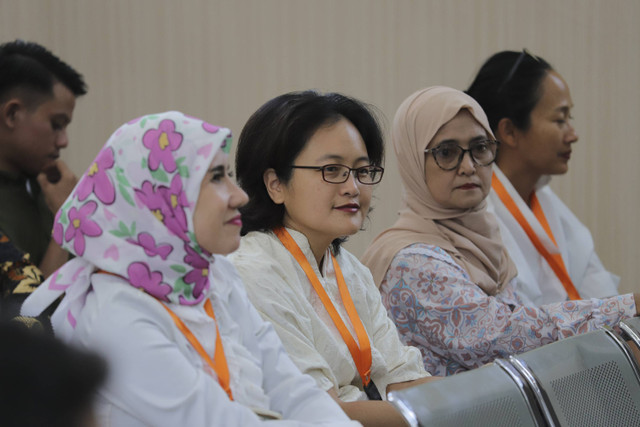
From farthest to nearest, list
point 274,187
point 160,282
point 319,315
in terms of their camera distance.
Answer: point 274,187, point 319,315, point 160,282

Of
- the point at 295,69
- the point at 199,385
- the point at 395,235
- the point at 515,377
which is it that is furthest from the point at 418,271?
the point at 295,69

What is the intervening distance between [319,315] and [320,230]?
0.81 feet

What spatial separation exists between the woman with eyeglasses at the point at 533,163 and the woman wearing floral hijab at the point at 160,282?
6.67ft

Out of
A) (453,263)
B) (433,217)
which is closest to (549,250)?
(433,217)

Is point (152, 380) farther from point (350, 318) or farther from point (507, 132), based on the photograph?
point (507, 132)

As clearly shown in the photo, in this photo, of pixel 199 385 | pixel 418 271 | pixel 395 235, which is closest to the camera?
pixel 199 385

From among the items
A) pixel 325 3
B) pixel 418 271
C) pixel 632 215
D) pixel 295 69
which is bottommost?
pixel 632 215

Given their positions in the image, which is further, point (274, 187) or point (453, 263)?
point (453, 263)

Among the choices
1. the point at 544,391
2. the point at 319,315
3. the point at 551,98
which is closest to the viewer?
the point at 544,391

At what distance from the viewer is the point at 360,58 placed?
5.47m

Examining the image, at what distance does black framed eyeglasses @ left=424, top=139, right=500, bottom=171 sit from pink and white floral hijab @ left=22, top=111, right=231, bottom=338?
139cm

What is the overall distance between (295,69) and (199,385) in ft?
13.2

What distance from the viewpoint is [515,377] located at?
1.80m

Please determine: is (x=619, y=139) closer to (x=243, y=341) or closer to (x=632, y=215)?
(x=632, y=215)
